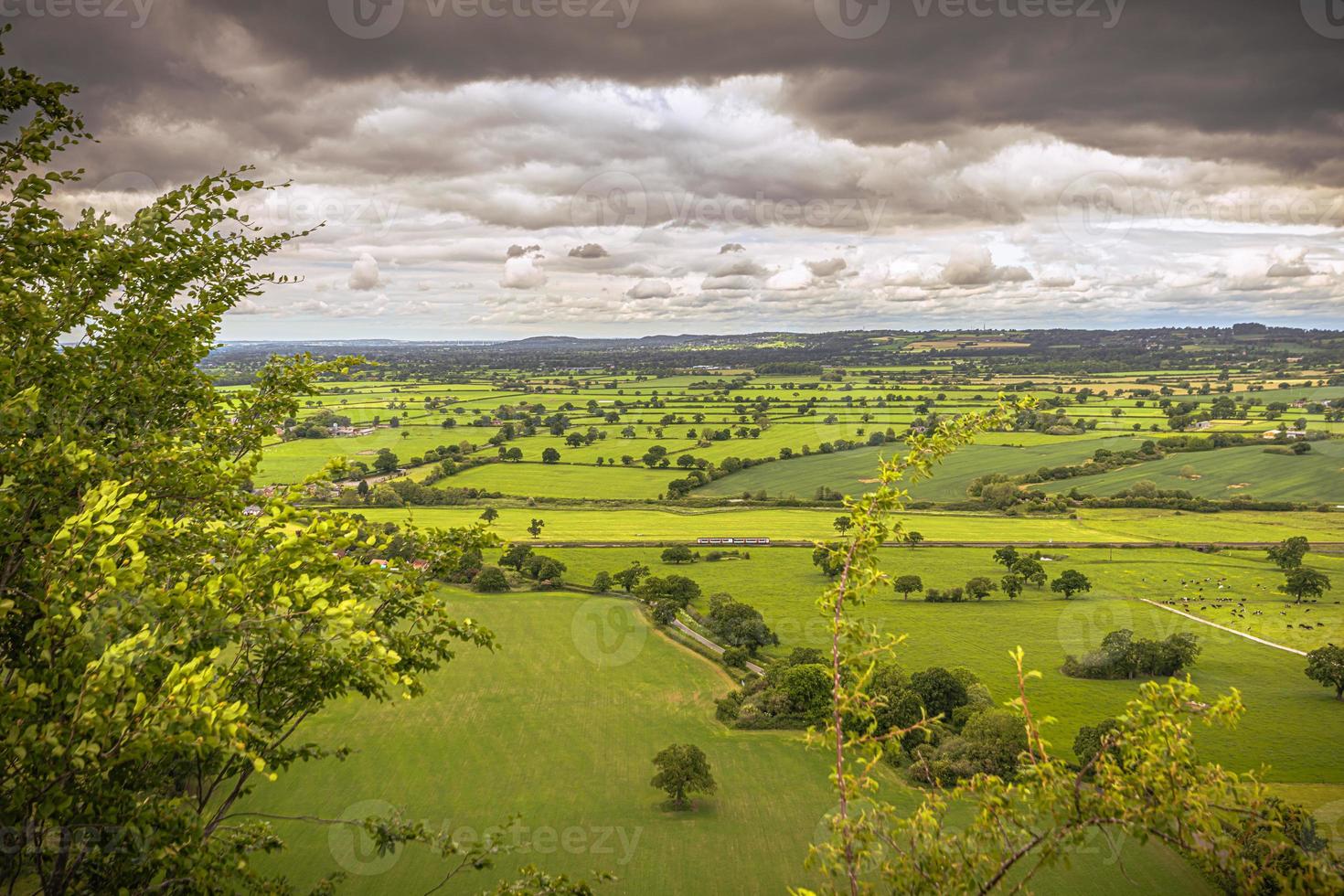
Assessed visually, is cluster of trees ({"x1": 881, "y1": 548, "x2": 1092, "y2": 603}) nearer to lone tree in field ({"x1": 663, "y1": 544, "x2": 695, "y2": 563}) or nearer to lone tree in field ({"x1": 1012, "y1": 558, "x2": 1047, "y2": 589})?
lone tree in field ({"x1": 1012, "y1": 558, "x2": 1047, "y2": 589})

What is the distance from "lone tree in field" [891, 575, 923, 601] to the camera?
58.1m

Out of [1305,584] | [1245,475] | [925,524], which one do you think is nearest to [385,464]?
[925,524]

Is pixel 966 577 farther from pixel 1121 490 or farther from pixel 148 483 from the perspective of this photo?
pixel 148 483

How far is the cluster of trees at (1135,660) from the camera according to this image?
44000 millimetres

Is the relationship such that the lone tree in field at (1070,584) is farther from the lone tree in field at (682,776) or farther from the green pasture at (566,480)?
the green pasture at (566,480)

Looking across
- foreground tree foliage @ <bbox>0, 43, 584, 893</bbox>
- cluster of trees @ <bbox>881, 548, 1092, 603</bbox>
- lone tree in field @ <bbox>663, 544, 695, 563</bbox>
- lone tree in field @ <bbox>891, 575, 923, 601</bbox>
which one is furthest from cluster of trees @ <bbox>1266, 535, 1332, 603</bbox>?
foreground tree foliage @ <bbox>0, 43, 584, 893</bbox>

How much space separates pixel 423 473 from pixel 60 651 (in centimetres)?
9967

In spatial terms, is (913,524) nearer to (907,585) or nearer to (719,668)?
(907,585)

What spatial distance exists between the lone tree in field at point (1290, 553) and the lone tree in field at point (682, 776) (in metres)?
56.2

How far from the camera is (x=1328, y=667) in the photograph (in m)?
39.8


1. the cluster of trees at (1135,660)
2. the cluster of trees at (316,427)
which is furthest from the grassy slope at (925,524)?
the cluster of trees at (316,427)

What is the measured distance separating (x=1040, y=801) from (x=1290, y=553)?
243 feet

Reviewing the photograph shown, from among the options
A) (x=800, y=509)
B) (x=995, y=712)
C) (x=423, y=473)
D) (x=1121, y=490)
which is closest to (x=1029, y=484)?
(x=1121, y=490)

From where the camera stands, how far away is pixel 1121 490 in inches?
3511
